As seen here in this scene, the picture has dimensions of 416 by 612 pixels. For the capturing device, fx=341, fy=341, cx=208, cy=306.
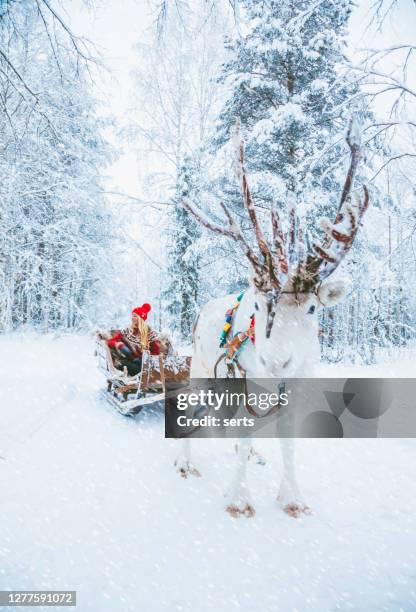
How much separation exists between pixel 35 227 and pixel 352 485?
11994 mm

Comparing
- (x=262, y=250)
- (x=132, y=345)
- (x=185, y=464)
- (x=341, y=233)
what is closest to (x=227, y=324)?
(x=262, y=250)

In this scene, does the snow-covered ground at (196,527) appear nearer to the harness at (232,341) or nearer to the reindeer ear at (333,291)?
the harness at (232,341)

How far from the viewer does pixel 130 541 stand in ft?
7.95

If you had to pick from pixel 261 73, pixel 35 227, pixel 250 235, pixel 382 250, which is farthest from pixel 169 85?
pixel 382 250

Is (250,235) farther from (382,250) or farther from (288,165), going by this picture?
(382,250)

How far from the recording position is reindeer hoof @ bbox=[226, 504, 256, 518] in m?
2.75

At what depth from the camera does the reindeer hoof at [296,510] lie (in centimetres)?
274

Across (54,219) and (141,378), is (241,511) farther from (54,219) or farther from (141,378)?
(54,219)

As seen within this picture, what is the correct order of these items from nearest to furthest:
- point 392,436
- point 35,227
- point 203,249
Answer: point 392,436, point 203,249, point 35,227

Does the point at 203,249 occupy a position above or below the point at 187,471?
above

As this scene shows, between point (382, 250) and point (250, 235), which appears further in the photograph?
point (382, 250)

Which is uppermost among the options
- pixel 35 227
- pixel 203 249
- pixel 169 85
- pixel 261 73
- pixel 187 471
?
pixel 169 85

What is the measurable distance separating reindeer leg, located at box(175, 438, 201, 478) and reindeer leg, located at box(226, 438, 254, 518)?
711 millimetres

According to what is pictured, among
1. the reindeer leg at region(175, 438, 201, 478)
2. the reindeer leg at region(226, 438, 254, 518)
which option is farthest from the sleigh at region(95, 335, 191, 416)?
the reindeer leg at region(226, 438, 254, 518)
